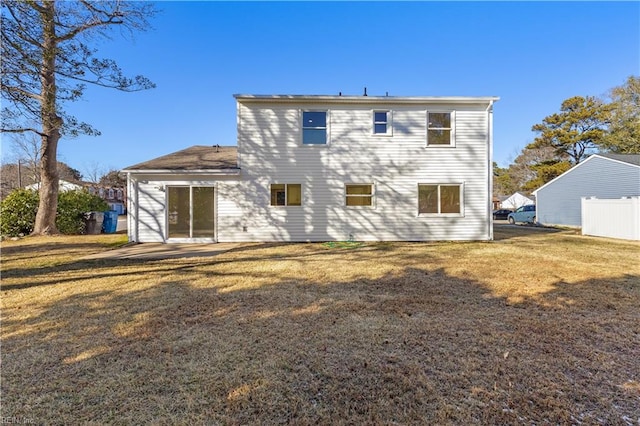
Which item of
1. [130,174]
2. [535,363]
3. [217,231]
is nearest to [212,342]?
[535,363]

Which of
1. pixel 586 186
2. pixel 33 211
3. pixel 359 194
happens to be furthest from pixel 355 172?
pixel 586 186

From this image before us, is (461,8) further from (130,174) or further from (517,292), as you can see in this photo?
(130,174)

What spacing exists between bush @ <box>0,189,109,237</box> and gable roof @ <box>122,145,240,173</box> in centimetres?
553

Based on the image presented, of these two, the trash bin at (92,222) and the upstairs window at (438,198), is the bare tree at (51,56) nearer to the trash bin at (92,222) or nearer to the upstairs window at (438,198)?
the trash bin at (92,222)

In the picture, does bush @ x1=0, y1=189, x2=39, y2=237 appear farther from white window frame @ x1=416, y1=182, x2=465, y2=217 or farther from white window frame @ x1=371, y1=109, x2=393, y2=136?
white window frame @ x1=416, y1=182, x2=465, y2=217

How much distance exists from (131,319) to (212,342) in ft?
4.72

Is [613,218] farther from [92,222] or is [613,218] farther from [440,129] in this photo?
[92,222]

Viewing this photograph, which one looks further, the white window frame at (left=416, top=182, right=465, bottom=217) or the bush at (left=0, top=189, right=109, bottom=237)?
the bush at (left=0, top=189, right=109, bottom=237)

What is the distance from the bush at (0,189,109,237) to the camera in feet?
41.1

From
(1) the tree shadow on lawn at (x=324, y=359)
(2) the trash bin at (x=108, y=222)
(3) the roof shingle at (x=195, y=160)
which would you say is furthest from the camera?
(2) the trash bin at (x=108, y=222)

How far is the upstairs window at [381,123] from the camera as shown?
11094 mm

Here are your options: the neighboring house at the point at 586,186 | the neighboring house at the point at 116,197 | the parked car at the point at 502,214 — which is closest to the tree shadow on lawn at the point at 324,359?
the neighboring house at the point at 586,186

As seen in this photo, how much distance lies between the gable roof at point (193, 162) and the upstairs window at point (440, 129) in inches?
297

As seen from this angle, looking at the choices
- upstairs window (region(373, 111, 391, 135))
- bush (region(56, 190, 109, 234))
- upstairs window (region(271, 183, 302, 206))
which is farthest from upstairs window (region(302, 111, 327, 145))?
bush (region(56, 190, 109, 234))
